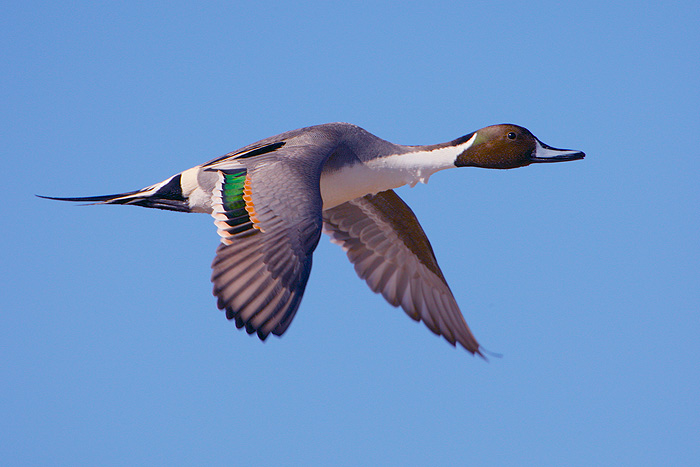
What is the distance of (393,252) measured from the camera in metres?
7.75

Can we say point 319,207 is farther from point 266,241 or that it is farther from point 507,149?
point 507,149

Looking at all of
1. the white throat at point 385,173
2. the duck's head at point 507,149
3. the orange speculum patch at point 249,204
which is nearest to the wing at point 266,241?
the orange speculum patch at point 249,204

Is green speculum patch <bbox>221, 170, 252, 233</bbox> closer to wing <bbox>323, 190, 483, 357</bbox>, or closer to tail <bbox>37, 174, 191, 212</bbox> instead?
tail <bbox>37, 174, 191, 212</bbox>

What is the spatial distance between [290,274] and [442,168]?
217 centimetres

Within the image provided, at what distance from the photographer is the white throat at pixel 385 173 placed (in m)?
6.54

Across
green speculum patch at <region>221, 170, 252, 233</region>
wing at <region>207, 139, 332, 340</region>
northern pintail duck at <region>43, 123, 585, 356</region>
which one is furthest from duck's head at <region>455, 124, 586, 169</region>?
green speculum patch at <region>221, 170, 252, 233</region>

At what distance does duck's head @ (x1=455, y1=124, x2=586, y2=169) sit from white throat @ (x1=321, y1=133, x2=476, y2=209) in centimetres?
8

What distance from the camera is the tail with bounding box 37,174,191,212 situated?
6613 millimetres

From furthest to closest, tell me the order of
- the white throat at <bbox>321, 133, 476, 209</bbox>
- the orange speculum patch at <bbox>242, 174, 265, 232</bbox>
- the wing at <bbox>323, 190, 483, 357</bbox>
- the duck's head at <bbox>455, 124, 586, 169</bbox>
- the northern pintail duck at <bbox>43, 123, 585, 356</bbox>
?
the wing at <bbox>323, 190, 483, 357</bbox> → the duck's head at <bbox>455, 124, 586, 169</bbox> → the white throat at <bbox>321, 133, 476, 209</bbox> → the orange speculum patch at <bbox>242, 174, 265, 232</bbox> → the northern pintail duck at <bbox>43, 123, 585, 356</bbox>

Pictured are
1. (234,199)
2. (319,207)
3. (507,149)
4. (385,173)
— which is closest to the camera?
(319,207)

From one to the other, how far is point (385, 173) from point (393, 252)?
1.31 meters

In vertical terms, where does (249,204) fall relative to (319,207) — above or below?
above

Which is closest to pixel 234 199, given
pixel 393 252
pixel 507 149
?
pixel 507 149

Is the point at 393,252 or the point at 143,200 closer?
the point at 143,200
